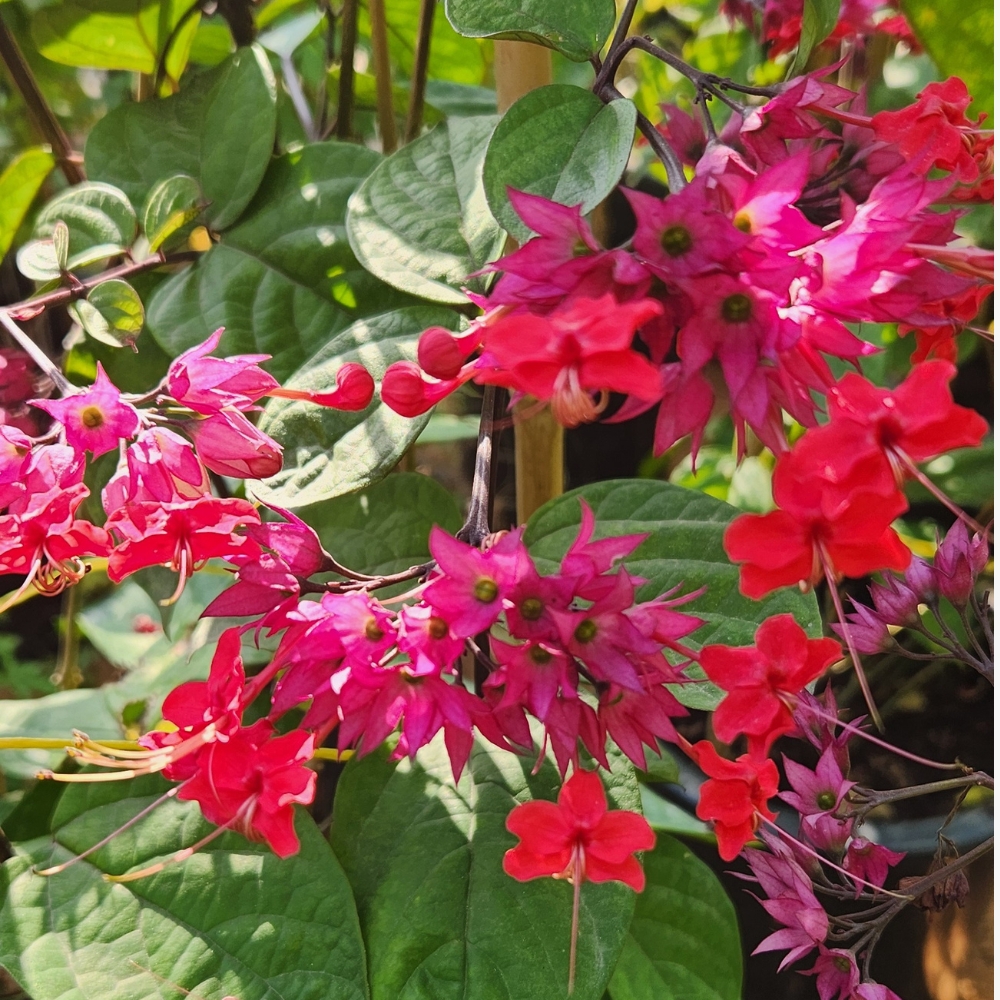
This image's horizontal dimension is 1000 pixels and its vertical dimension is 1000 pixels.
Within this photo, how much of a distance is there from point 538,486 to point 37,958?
1.25 ft

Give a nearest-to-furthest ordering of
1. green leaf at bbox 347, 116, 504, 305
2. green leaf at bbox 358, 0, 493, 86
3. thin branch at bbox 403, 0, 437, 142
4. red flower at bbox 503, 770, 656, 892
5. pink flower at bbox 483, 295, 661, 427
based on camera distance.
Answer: pink flower at bbox 483, 295, 661, 427 → red flower at bbox 503, 770, 656, 892 → green leaf at bbox 347, 116, 504, 305 → thin branch at bbox 403, 0, 437, 142 → green leaf at bbox 358, 0, 493, 86

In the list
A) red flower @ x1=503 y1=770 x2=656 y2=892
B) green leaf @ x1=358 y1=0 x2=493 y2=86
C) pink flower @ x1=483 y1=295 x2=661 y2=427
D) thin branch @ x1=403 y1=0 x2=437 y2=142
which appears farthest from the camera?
green leaf @ x1=358 y1=0 x2=493 y2=86

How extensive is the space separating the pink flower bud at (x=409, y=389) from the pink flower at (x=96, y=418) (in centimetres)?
11

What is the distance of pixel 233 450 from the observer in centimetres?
39

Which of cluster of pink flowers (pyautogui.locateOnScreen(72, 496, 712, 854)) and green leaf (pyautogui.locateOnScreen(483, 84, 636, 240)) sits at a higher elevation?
green leaf (pyautogui.locateOnScreen(483, 84, 636, 240))

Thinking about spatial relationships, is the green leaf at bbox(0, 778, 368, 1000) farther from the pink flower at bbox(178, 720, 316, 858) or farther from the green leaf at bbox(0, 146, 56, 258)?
the green leaf at bbox(0, 146, 56, 258)

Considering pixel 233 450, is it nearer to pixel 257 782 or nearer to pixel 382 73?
pixel 257 782

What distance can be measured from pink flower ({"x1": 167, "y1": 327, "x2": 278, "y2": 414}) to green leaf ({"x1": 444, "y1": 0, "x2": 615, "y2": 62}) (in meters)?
0.17

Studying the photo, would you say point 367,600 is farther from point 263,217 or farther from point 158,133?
point 158,133

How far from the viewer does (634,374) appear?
0.89ft

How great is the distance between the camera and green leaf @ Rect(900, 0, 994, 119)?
554mm

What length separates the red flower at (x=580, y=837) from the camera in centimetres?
37

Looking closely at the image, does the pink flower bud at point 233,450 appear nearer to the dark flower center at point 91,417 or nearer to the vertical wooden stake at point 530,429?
the dark flower center at point 91,417

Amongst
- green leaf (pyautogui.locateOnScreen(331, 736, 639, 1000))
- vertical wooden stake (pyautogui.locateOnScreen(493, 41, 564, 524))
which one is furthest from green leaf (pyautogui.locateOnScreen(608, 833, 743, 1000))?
vertical wooden stake (pyautogui.locateOnScreen(493, 41, 564, 524))
